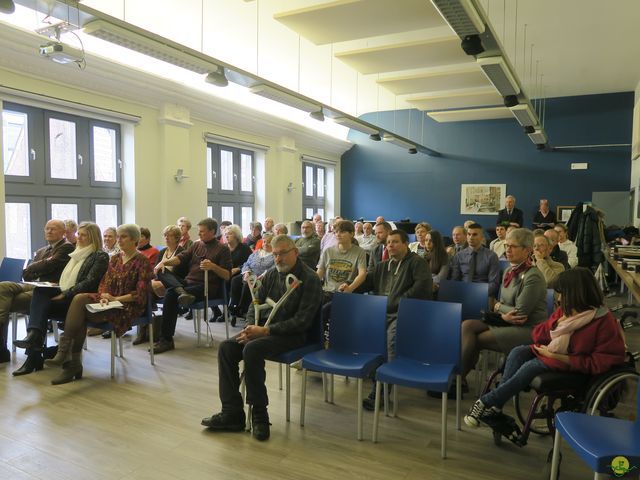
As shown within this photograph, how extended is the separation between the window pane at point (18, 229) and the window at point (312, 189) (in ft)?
22.1

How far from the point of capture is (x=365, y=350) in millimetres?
3195

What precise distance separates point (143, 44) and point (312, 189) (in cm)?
845

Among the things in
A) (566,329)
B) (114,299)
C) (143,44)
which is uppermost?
(143,44)

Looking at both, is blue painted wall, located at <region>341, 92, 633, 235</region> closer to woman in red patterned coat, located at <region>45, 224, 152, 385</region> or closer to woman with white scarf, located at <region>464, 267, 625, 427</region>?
woman in red patterned coat, located at <region>45, 224, 152, 385</region>

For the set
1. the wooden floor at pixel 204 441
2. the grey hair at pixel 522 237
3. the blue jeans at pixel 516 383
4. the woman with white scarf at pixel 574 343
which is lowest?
the wooden floor at pixel 204 441

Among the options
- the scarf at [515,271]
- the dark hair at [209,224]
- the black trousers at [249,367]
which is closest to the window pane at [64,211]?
the dark hair at [209,224]

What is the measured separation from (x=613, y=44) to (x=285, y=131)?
5.98 meters

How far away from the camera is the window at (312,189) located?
39.7ft

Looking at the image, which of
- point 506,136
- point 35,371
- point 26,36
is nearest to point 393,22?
point 26,36

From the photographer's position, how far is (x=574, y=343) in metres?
2.48

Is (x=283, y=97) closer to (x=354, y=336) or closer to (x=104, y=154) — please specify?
(x=104, y=154)

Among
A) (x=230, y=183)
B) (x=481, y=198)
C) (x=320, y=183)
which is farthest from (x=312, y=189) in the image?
(x=481, y=198)

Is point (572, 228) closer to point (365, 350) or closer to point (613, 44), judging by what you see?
point (613, 44)

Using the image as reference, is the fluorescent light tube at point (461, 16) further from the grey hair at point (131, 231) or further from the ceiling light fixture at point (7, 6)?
the grey hair at point (131, 231)
